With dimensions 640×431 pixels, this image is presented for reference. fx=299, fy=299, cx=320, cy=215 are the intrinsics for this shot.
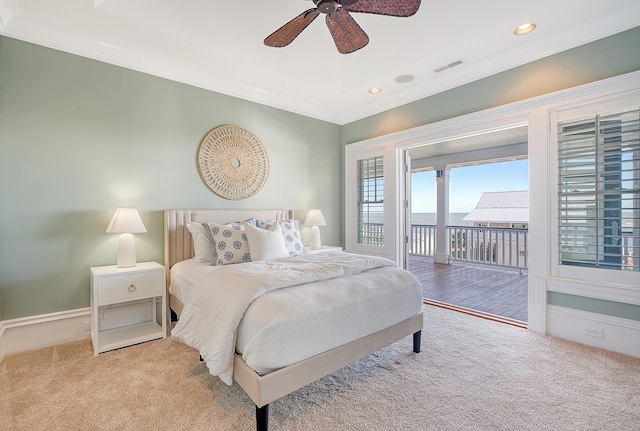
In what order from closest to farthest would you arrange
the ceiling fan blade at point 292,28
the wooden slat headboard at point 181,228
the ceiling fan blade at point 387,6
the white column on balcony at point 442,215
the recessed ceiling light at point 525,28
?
the ceiling fan blade at point 387,6
the ceiling fan blade at point 292,28
the recessed ceiling light at point 525,28
the wooden slat headboard at point 181,228
the white column on balcony at point 442,215

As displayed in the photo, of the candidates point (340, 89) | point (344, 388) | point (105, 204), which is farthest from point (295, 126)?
point (344, 388)

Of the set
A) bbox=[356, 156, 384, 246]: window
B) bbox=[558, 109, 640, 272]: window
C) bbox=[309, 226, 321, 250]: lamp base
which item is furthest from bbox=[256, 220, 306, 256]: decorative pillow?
bbox=[558, 109, 640, 272]: window

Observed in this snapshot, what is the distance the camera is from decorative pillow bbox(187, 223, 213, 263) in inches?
121

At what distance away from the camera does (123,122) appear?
9.98ft

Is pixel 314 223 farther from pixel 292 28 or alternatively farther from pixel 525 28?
pixel 525 28

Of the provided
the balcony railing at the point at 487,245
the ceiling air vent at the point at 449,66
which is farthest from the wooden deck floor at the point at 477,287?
the ceiling air vent at the point at 449,66

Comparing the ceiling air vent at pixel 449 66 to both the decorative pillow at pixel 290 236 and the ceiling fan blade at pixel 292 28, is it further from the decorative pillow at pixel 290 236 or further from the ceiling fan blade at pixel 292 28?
the decorative pillow at pixel 290 236

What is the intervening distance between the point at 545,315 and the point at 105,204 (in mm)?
4437

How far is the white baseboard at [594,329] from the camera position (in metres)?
2.47

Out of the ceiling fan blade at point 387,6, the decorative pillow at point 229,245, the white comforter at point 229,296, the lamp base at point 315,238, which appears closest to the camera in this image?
the white comforter at point 229,296

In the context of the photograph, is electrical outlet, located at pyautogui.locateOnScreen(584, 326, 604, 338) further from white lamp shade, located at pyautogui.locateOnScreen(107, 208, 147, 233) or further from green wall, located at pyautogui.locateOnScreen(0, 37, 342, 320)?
white lamp shade, located at pyautogui.locateOnScreen(107, 208, 147, 233)

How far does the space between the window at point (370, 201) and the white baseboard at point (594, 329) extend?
86.6 inches

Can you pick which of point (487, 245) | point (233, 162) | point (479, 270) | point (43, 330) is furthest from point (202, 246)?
point (487, 245)

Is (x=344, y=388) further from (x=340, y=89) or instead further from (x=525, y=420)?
(x=340, y=89)
